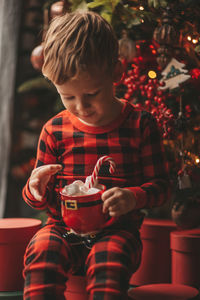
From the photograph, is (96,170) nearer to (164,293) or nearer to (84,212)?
(84,212)

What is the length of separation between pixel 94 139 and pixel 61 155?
10cm

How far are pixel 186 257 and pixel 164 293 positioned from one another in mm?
186

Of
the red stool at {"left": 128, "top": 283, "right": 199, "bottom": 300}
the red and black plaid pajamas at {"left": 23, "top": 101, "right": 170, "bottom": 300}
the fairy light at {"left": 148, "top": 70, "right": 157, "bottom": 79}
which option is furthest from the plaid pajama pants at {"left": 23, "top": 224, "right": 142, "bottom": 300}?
the fairy light at {"left": 148, "top": 70, "right": 157, "bottom": 79}

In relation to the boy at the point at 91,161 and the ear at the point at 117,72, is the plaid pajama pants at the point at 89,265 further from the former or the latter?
the ear at the point at 117,72

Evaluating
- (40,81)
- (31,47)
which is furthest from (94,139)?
(31,47)

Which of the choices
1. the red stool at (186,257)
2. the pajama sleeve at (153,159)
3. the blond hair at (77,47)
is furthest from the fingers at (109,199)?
the red stool at (186,257)

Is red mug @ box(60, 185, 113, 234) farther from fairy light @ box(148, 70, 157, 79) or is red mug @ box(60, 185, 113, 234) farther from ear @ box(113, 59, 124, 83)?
fairy light @ box(148, 70, 157, 79)

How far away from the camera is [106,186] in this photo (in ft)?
3.20

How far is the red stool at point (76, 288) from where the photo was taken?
0.97 m

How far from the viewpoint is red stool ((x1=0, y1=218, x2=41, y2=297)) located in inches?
44.8

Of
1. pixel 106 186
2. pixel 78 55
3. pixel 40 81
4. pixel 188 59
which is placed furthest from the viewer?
pixel 40 81

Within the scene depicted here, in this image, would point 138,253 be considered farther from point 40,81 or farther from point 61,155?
point 40,81

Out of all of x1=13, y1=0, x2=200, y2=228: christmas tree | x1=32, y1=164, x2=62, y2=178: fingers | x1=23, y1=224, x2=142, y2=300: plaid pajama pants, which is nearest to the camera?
x1=23, y1=224, x2=142, y2=300: plaid pajama pants

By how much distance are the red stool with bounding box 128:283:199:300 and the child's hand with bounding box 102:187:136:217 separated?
9.4 inches
